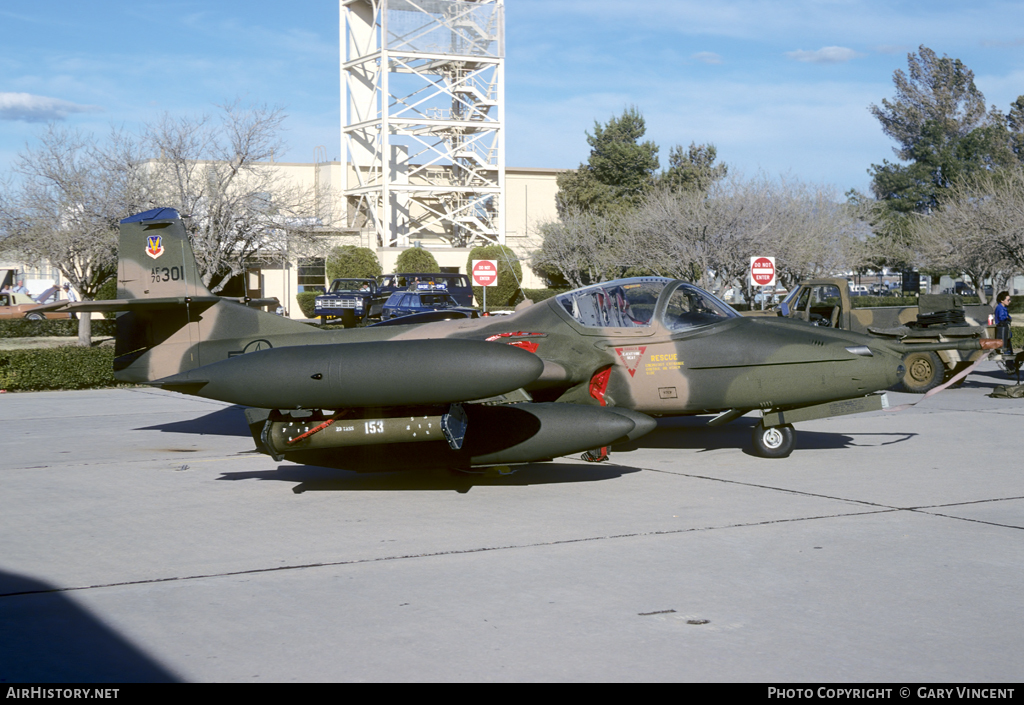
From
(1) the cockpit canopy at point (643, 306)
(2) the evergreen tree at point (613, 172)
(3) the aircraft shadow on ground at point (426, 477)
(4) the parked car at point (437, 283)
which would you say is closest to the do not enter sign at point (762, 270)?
(4) the parked car at point (437, 283)

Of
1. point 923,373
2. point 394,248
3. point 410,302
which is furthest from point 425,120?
point 923,373

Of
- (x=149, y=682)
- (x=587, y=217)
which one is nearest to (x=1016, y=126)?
(x=587, y=217)

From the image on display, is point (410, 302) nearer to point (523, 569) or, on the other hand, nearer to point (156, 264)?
point (156, 264)

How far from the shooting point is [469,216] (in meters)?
57.8

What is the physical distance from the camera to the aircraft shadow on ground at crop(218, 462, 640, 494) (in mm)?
8625

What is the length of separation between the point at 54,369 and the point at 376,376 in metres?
13.2

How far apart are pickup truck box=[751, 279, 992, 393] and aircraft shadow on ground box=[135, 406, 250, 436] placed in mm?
8362

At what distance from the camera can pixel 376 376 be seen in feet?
23.3

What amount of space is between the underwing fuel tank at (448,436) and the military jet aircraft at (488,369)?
13mm

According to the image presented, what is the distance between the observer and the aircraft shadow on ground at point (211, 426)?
12539mm

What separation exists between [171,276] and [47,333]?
25643 mm

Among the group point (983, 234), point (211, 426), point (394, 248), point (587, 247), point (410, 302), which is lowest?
point (211, 426)
